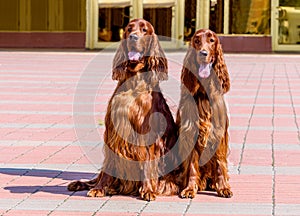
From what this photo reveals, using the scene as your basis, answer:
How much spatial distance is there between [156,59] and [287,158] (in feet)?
8.49

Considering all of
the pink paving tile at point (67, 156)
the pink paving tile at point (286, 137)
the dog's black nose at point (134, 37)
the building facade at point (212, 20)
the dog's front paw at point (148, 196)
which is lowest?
the dog's front paw at point (148, 196)

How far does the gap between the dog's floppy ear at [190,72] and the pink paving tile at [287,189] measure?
3.51ft

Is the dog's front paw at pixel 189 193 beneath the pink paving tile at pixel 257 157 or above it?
beneath

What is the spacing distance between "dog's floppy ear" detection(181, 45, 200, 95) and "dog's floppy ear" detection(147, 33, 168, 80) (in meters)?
0.16

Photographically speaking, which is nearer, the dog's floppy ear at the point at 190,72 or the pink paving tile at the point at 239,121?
the dog's floppy ear at the point at 190,72

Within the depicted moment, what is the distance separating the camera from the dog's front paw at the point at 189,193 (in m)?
6.94

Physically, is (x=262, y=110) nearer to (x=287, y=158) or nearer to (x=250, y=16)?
(x=287, y=158)

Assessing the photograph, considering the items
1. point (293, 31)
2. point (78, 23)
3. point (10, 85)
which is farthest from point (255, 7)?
point (10, 85)

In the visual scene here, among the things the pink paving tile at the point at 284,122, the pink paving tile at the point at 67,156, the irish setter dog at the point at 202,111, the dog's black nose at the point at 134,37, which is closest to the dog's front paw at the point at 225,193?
the irish setter dog at the point at 202,111

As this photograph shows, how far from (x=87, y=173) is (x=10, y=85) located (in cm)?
848

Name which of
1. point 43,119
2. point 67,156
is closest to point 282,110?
point 43,119

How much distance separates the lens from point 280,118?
1206cm

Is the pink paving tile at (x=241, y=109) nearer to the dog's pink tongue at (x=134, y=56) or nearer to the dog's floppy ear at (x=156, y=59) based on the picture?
the dog's floppy ear at (x=156, y=59)

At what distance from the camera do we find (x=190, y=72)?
6914mm
